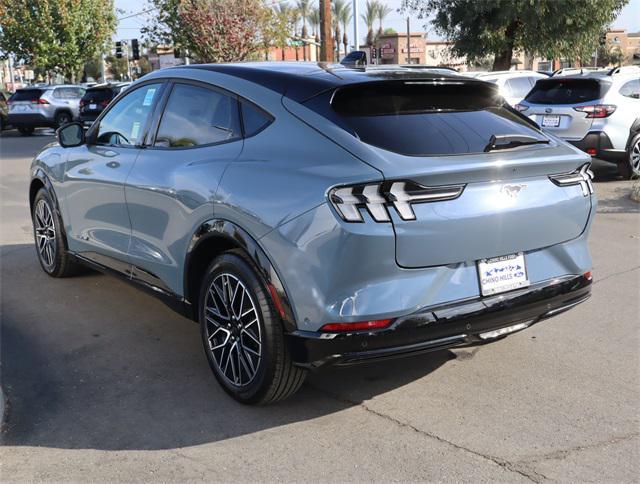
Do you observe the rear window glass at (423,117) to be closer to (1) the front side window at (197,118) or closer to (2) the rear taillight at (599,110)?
(1) the front side window at (197,118)

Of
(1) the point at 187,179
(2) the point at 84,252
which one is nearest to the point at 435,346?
(1) the point at 187,179

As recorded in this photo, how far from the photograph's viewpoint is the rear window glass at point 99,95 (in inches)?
959

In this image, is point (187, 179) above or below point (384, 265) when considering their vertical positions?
above

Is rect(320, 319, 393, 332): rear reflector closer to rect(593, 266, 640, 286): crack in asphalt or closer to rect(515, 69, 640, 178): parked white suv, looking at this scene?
rect(593, 266, 640, 286): crack in asphalt

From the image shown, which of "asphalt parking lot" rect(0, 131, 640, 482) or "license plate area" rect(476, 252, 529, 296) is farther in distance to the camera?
"license plate area" rect(476, 252, 529, 296)

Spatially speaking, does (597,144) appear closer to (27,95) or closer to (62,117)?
(62,117)

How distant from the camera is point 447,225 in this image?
3.41 m

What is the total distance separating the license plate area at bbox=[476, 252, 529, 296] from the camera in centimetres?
359

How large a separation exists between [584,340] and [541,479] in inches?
73.4

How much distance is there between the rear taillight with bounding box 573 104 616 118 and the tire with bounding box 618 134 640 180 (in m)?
0.64

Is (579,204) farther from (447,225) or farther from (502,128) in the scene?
(447,225)

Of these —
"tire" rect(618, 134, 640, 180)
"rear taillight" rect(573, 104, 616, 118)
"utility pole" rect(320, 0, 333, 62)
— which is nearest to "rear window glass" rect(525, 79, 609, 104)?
"rear taillight" rect(573, 104, 616, 118)

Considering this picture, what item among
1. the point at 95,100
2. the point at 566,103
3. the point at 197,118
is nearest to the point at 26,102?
the point at 95,100

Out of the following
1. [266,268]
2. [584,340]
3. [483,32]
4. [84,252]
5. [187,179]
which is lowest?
[584,340]
